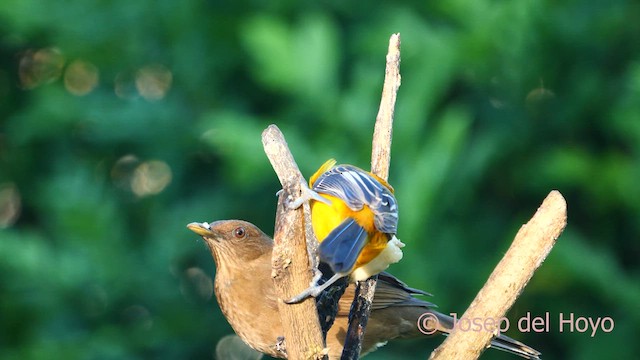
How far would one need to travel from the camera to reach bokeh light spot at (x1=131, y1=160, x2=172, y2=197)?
571cm

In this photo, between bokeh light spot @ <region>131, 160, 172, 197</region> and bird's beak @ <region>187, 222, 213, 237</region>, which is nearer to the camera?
bird's beak @ <region>187, 222, 213, 237</region>

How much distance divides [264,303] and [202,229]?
299 mm

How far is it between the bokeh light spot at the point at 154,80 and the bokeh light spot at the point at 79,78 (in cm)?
31

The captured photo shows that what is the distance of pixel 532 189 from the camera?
4.82 m

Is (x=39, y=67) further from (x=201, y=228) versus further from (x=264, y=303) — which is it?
(x=264, y=303)

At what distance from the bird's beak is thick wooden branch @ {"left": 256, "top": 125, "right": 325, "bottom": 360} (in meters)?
1.01

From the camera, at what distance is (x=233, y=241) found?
3223 mm

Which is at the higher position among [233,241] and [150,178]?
[150,178]

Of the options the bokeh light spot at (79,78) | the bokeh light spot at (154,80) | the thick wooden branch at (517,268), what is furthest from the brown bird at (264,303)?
the bokeh light spot at (79,78)

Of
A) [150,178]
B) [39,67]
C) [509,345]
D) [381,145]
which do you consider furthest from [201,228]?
[39,67]

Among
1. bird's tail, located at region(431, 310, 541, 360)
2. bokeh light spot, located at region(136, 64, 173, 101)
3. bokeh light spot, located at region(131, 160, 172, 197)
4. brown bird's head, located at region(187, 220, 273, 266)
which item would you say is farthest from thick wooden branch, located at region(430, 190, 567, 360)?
bokeh light spot, located at region(136, 64, 173, 101)

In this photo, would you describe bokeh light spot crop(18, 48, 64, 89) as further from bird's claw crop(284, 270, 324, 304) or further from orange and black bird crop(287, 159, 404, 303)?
bird's claw crop(284, 270, 324, 304)

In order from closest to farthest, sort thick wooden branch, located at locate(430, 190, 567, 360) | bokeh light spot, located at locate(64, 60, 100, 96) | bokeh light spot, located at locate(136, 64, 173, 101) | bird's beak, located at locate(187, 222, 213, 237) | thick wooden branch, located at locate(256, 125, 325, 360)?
thick wooden branch, located at locate(256, 125, 325, 360), thick wooden branch, located at locate(430, 190, 567, 360), bird's beak, located at locate(187, 222, 213, 237), bokeh light spot, located at locate(136, 64, 173, 101), bokeh light spot, located at locate(64, 60, 100, 96)

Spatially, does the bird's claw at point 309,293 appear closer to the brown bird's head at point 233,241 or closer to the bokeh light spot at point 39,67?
the brown bird's head at point 233,241
